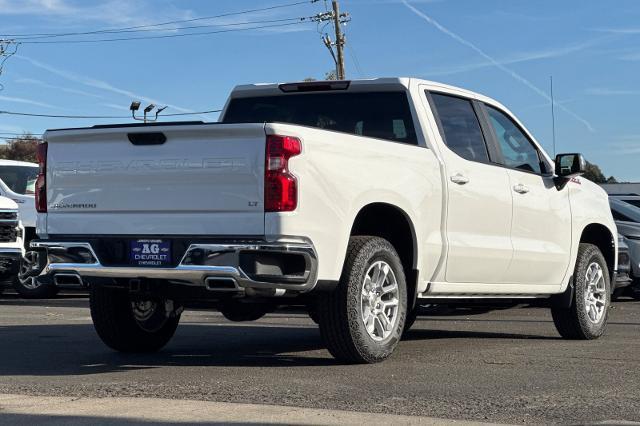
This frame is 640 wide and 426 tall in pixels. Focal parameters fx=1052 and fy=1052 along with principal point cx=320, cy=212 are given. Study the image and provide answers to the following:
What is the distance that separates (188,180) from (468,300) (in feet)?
9.64

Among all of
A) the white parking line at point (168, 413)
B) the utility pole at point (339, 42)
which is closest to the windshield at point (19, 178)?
the white parking line at point (168, 413)

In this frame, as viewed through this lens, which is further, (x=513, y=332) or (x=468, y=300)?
(x=513, y=332)

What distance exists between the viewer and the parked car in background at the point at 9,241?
1516 cm

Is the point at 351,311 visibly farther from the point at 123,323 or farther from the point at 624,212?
the point at 624,212

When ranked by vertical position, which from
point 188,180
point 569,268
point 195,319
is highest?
point 188,180

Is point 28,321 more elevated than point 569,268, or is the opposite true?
point 569,268

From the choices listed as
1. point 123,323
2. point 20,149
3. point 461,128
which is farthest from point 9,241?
point 20,149

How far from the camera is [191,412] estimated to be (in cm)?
552

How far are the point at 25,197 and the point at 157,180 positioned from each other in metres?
10.3

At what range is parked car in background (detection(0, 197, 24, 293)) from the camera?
15.2m

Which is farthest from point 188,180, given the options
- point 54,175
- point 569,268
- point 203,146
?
point 569,268

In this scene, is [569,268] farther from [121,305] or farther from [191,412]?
[191,412]

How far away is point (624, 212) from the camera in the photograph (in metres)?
16.6

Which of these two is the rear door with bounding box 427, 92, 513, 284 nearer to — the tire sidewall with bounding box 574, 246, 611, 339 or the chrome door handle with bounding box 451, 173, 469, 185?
the chrome door handle with bounding box 451, 173, 469, 185
